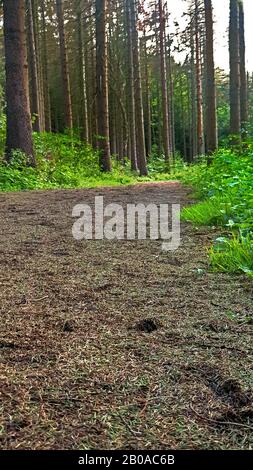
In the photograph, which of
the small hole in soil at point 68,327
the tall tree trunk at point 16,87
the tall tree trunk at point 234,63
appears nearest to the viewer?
the small hole in soil at point 68,327

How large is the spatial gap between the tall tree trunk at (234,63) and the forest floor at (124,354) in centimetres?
1035

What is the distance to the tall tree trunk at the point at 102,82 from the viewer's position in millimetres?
14484

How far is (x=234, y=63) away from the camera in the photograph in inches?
505

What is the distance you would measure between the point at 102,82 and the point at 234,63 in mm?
4214

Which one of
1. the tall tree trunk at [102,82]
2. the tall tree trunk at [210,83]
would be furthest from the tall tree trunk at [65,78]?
the tall tree trunk at [210,83]

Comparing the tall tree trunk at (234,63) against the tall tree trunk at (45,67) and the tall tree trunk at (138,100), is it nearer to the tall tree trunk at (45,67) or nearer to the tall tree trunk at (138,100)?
the tall tree trunk at (138,100)

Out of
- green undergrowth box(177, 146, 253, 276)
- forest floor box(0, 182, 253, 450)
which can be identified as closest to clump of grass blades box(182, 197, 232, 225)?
green undergrowth box(177, 146, 253, 276)

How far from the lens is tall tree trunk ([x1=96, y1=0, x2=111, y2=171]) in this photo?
570 inches

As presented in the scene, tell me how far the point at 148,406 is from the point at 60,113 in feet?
123

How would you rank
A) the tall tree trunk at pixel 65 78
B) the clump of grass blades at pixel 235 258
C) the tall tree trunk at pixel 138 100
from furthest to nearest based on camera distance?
the tall tree trunk at pixel 138 100, the tall tree trunk at pixel 65 78, the clump of grass blades at pixel 235 258

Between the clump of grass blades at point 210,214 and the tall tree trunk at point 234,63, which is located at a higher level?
the tall tree trunk at point 234,63

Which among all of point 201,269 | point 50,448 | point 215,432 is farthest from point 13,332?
point 201,269

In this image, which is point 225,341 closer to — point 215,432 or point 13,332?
point 215,432

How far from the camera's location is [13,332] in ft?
6.49
